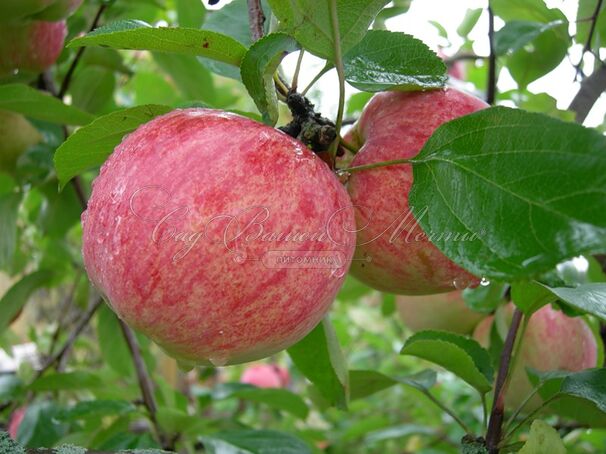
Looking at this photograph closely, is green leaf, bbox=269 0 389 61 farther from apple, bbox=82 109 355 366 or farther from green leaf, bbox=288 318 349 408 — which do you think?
green leaf, bbox=288 318 349 408

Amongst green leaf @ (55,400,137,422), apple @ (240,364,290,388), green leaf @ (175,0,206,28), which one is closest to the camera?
green leaf @ (55,400,137,422)

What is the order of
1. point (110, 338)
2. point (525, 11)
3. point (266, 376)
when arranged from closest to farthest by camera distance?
1. point (525, 11)
2. point (110, 338)
3. point (266, 376)

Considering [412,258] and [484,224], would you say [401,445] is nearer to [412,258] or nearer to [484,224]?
[412,258]

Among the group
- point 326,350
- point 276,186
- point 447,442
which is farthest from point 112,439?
point 447,442

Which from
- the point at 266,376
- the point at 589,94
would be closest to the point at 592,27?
the point at 589,94

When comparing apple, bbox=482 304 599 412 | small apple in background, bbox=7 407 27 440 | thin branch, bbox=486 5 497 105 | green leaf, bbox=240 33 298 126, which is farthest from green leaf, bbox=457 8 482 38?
small apple in background, bbox=7 407 27 440

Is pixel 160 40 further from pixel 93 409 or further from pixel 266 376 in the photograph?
pixel 266 376
